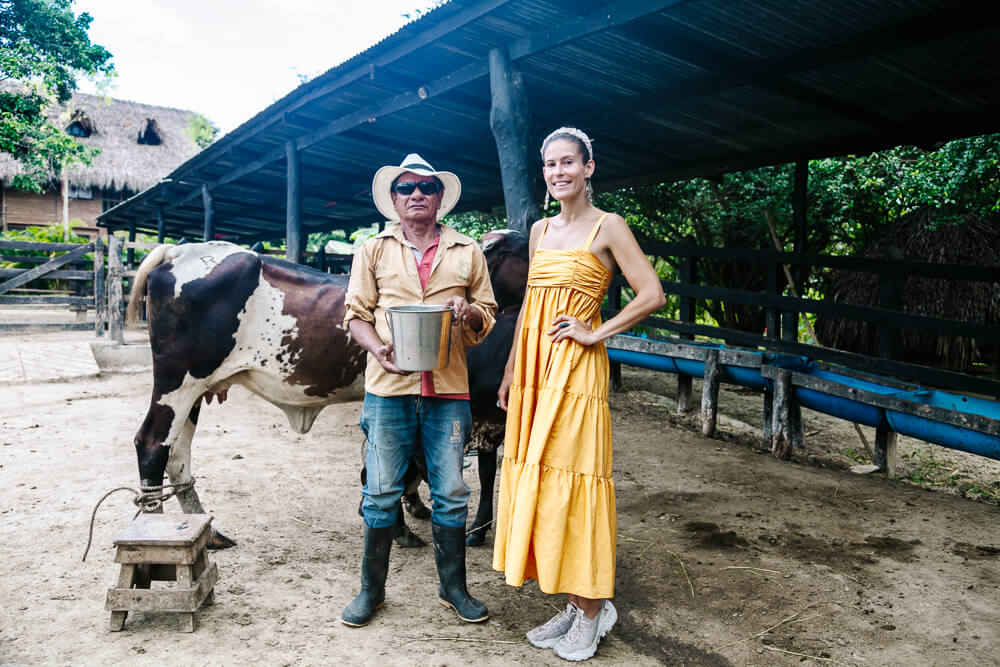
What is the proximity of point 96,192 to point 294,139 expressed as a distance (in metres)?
23.8

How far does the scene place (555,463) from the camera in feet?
7.84

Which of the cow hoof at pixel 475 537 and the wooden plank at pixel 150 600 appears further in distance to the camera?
the cow hoof at pixel 475 537

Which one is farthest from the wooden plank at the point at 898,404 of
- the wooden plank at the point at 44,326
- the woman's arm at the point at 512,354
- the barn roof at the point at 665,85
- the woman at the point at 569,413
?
the wooden plank at the point at 44,326

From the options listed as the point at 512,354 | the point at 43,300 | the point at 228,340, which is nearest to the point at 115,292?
the point at 43,300

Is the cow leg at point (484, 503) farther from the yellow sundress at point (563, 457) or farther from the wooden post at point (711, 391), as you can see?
the wooden post at point (711, 391)

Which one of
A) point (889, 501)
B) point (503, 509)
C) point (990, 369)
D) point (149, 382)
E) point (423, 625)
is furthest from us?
point (990, 369)

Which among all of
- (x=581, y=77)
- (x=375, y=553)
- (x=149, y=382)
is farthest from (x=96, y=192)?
(x=375, y=553)

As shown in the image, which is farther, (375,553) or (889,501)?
(889,501)

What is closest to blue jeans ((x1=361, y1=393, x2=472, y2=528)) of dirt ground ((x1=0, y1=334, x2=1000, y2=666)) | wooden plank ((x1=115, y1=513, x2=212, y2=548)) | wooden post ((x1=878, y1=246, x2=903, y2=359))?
dirt ground ((x1=0, y1=334, x2=1000, y2=666))

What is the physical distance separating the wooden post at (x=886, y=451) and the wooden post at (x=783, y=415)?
672 mm

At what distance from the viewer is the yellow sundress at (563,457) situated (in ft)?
7.72

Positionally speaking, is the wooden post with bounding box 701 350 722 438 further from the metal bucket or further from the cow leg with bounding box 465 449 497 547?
the metal bucket

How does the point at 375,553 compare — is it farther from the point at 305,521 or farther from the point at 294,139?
the point at 294,139

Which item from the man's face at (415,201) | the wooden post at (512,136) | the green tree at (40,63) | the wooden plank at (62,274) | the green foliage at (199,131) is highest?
the green foliage at (199,131)
